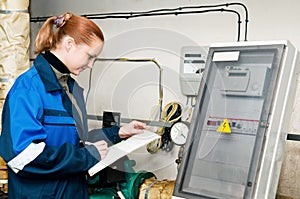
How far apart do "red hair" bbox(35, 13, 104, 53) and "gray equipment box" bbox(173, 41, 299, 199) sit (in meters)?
0.43

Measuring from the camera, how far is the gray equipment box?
1.21 meters

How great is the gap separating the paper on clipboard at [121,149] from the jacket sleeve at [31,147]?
0.06 meters

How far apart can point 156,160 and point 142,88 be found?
36 cm

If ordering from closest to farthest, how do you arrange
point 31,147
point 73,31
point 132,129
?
point 31,147, point 73,31, point 132,129

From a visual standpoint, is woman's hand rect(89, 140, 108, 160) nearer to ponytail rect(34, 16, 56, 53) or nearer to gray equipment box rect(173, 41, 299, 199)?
gray equipment box rect(173, 41, 299, 199)

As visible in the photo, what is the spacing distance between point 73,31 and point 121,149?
1.51 ft

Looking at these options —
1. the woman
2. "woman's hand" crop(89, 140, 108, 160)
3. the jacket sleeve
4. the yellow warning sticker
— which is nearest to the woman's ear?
the woman

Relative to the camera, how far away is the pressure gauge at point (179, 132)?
162cm

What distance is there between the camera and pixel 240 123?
1.28m

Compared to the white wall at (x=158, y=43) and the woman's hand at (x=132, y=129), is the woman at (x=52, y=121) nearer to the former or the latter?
the woman's hand at (x=132, y=129)

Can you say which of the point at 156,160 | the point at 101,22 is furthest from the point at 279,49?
the point at 101,22

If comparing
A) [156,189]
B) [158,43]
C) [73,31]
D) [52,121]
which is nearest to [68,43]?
[73,31]

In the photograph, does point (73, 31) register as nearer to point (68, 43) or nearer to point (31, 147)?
point (68, 43)

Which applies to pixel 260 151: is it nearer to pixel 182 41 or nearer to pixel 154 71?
pixel 154 71
